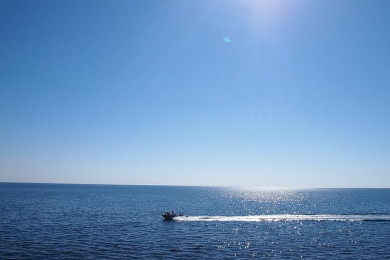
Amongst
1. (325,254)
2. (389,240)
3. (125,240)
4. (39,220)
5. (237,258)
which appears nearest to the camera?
(237,258)

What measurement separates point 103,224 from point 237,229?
110ft

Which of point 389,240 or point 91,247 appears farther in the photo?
point 389,240

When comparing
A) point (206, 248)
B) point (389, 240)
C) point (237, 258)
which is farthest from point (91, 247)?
point (389, 240)

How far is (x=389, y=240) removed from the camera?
213 feet

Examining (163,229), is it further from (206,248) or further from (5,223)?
(5,223)

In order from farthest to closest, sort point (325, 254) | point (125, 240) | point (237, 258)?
point (125, 240), point (325, 254), point (237, 258)

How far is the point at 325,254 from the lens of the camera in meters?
50.9

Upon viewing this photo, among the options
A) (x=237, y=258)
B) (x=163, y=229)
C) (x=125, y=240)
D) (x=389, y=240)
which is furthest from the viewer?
(x=163, y=229)

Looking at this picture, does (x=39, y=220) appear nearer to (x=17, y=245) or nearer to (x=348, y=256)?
(x=17, y=245)

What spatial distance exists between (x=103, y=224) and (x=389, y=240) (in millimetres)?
64787

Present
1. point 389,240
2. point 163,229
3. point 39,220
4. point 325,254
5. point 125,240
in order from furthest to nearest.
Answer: point 39,220
point 163,229
point 389,240
point 125,240
point 325,254

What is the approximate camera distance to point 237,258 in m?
47.7

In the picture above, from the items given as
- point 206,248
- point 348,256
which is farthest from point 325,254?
point 206,248

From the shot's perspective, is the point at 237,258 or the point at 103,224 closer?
the point at 237,258
